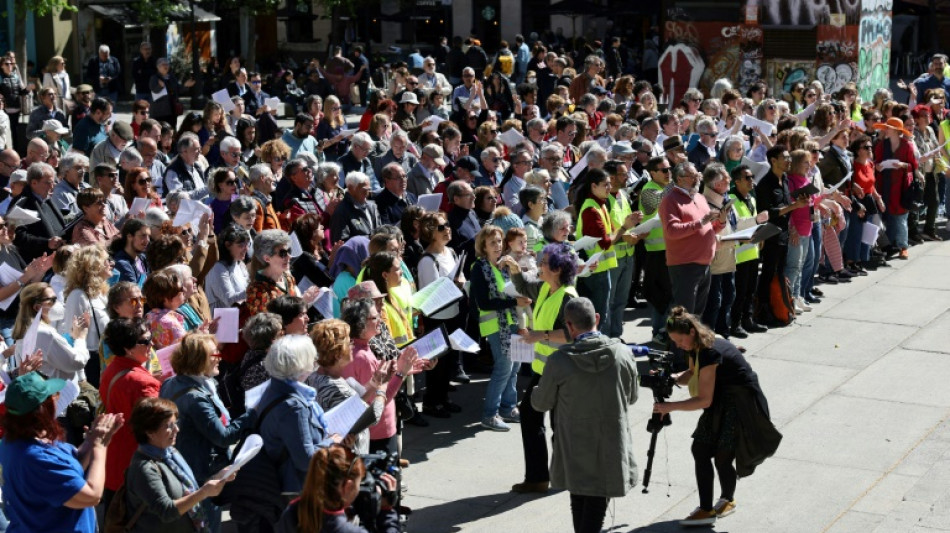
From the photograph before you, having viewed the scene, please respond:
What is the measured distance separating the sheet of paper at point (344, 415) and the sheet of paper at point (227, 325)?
1497mm

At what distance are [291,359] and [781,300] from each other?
784cm

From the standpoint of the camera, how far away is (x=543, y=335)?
9180 millimetres

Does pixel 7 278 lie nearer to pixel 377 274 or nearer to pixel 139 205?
pixel 139 205

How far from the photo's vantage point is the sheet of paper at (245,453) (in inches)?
268

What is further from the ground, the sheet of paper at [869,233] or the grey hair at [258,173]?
the grey hair at [258,173]

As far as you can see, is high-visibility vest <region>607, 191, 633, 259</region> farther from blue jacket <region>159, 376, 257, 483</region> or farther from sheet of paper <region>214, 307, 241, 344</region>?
blue jacket <region>159, 376, 257, 483</region>

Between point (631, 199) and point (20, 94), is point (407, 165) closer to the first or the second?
point (631, 199)

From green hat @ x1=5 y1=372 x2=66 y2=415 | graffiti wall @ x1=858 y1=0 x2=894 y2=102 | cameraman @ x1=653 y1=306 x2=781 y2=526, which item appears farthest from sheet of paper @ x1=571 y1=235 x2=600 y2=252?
graffiti wall @ x1=858 y1=0 x2=894 y2=102

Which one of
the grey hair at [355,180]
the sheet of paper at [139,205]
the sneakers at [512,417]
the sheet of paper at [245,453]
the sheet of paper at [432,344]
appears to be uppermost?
the grey hair at [355,180]

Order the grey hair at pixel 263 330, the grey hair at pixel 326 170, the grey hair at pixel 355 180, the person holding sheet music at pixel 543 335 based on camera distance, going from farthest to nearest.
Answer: the grey hair at pixel 326 170, the grey hair at pixel 355 180, the person holding sheet music at pixel 543 335, the grey hair at pixel 263 330

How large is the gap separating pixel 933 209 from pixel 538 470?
35.6 feet

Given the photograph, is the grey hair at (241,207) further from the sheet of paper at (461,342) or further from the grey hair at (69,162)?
the sheet of paper at (461,342)

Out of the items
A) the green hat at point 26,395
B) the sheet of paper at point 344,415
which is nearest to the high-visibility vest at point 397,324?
the sheet of paper at point 344,415

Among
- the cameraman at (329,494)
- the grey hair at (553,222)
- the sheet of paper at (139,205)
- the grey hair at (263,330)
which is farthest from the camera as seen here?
the sheet of paper at (139,205)
